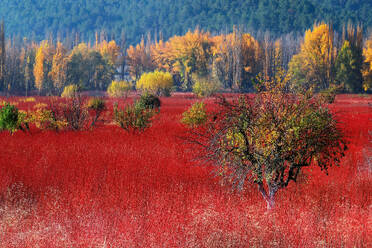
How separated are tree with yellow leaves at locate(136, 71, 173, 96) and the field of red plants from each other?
3531 cm

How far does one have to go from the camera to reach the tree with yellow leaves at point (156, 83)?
47.5 meters

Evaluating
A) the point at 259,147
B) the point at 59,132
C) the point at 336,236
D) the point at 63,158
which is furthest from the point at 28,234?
the point at 59,132

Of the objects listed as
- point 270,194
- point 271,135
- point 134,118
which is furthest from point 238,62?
point 271,135

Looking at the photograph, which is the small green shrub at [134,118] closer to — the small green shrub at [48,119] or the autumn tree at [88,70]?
the small green shrub at [48,119]

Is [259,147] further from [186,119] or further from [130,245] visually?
[186,119]

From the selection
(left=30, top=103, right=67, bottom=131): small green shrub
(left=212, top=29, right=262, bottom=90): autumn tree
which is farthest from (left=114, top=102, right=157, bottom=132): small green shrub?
(left=212, top=29, right=262, bottom=90): autumn tree

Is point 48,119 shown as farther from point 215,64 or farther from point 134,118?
point 215,64

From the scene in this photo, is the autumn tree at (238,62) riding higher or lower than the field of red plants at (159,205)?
higher

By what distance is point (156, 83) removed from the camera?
4831cm

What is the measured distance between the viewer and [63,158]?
1162 cm

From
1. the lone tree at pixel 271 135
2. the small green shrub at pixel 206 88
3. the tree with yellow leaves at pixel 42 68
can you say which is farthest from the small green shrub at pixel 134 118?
the tree with yellow leaves at pixel 42 68

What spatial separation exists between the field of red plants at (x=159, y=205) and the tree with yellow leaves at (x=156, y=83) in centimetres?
3531

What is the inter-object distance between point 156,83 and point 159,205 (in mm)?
41730

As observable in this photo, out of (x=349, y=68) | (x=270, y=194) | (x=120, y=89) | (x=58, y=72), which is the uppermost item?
(x=349, y=68)
